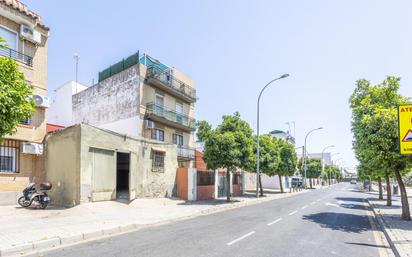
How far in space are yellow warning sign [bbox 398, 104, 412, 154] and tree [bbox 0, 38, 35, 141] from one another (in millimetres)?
10715

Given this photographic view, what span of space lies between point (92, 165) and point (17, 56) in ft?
26.0

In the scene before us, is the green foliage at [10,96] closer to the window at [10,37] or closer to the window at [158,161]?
the window at [10,37]

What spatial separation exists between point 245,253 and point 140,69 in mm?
21782

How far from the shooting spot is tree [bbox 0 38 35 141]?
7.14 metres

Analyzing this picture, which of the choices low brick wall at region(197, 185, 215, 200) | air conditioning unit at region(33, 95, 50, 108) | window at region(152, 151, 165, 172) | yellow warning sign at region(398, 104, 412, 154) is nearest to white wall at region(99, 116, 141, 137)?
window at region(152, 151, 165, 172)

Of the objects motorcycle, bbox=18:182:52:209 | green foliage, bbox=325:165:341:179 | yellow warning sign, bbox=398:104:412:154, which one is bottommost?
green foliage, bbox=325:165:341:179

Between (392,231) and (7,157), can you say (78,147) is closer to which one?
(7,157)

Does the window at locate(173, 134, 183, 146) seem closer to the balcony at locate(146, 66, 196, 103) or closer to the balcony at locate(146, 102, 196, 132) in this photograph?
the balcony at locate(146, 102, 196, 132)

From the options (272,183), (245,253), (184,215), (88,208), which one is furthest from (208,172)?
(272,183)

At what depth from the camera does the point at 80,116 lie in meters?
31.1

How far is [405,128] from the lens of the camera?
8398mm

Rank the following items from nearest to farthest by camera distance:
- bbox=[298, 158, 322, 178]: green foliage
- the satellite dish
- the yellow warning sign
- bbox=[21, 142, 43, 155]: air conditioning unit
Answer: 1. the yellow warning sign
2. bbox=[21, 142, 43, 155]: air conditioning unit
3. the satellite dish
4. bbox=[298, 158, 322, 178]: green foliage

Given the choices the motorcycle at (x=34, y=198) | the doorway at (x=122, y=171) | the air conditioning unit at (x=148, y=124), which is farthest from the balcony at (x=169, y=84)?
the motorcycle at (x=34, y=198)

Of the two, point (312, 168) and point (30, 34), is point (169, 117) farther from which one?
point (312, 168)
